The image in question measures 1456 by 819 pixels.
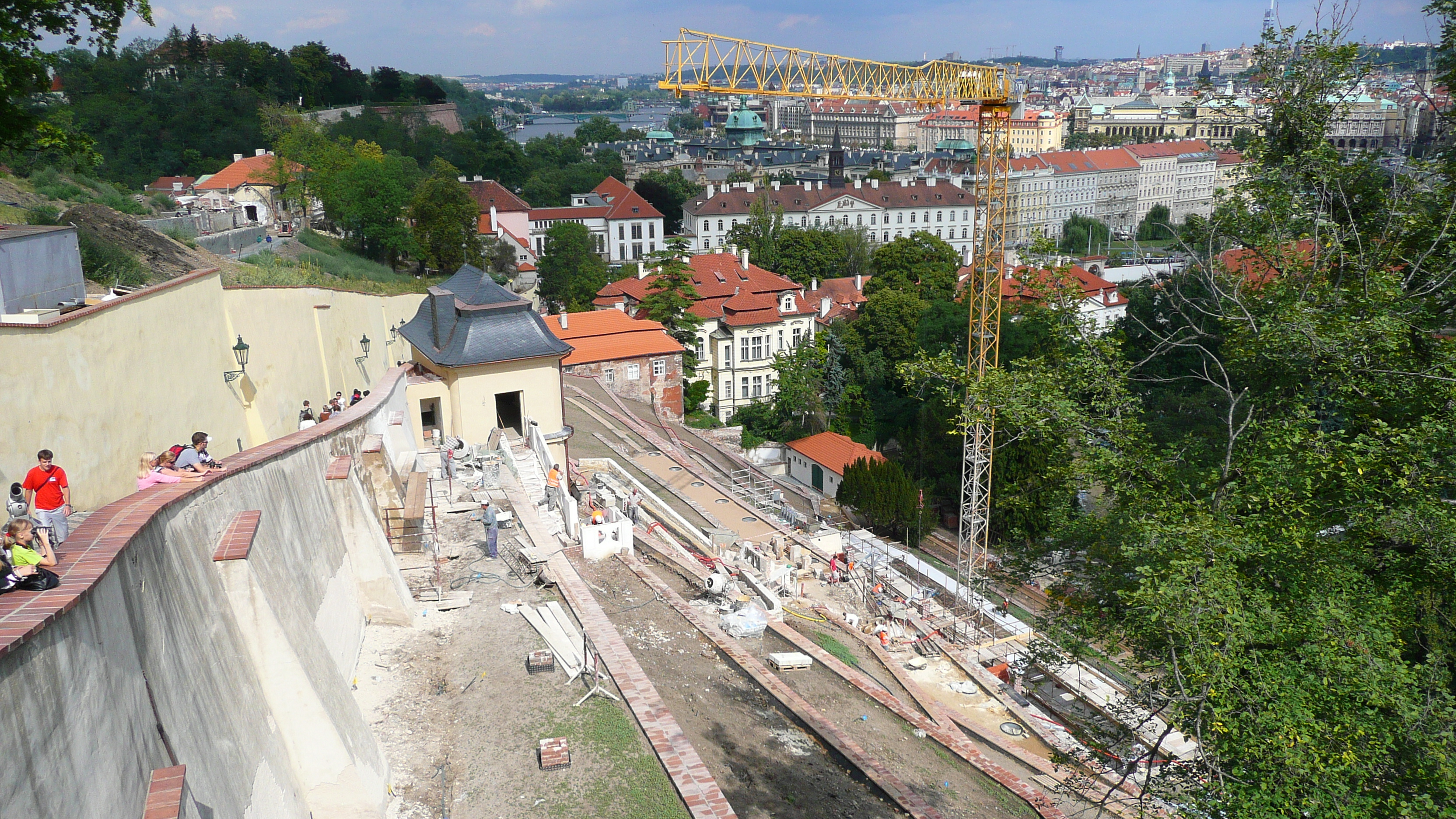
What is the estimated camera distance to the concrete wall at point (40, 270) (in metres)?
10.4

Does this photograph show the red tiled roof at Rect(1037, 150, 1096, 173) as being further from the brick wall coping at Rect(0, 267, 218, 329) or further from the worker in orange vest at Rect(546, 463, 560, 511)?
the brick wall coping at Rect(0, 267, 218, 329)

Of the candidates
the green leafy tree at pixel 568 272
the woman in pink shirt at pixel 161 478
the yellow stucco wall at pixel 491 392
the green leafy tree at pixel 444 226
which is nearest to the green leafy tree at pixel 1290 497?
the woman in pink shirt at pixel 161 478

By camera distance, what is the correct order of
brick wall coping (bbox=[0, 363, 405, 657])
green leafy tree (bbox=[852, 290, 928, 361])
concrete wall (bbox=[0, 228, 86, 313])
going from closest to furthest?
1. brick wall coping (bbox=[0, 363, 405, 657])
2. concrete wall (bbox=[0, 228, 86, 313])
3. green leafy tree (bbox=[852, 290, 928, 361])

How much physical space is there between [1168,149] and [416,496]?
129561 mm

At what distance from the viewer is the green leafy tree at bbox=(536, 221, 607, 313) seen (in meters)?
57.6

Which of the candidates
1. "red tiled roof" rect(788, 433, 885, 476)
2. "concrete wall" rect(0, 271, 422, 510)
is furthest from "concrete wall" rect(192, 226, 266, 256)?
"red tiled roof" rect(788, 433, 885, 476)

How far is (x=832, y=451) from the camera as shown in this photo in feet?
124

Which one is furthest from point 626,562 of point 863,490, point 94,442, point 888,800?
point 863,490

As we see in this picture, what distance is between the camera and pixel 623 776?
9.18 metres

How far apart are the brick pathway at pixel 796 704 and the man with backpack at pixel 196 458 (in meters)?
6.98

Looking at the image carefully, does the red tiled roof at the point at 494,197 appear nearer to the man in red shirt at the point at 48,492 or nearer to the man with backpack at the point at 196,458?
the man with backpack at the point at 196,458

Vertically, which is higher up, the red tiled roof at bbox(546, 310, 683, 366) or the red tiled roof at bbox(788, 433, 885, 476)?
the red tiled roof at bbox(546, 310, 683, 366)

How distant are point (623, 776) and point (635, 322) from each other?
33.8 m

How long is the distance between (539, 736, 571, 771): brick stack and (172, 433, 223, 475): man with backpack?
409 cm
